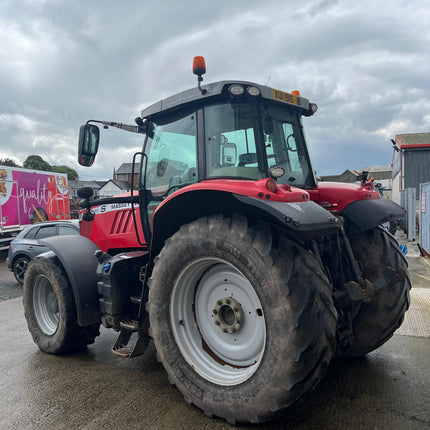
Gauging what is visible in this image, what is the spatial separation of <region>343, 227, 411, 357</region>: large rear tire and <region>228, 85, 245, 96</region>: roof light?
70.2 inches

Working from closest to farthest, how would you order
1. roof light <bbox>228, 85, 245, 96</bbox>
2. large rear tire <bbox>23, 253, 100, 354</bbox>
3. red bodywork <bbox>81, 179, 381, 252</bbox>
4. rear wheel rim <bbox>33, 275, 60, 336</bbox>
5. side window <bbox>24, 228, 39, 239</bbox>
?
red bodywork <bbox>81, 179, 381, 252</bbox>
roof light <bbox>228, 85, 245, 96</bbox>
large rear tire <bbox>23, 253, 100, 354</bbox>
rear wheel rim <bbox>33, 275, 60, 336</bbox>
side window <bbox>24, 228, 39, 239</bbox>

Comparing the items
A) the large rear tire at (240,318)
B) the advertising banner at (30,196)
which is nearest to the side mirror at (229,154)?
the large rear tire at (240,318)

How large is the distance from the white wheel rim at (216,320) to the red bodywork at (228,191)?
0.57 m

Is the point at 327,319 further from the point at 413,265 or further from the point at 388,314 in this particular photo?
the point at 413,265

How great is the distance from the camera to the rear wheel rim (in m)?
4.46

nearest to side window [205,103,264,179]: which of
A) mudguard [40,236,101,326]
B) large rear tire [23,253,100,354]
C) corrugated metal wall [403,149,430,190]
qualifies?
mudguard [40,236,101,326]

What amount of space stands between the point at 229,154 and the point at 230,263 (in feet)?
3.20

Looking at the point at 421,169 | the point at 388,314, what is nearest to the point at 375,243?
the point at 388,314

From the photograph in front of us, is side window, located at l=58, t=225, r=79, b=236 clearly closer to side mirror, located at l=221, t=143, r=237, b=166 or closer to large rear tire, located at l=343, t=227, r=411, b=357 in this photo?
side mirror, located at l=221, t=143, r=237, b=166

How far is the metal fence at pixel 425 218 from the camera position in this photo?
10.6m

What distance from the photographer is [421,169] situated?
25250 millimetres

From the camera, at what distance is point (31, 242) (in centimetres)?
920

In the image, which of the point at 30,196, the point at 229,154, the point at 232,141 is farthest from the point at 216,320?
the point at 30,196

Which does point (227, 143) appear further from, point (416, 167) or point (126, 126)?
point (416, 167)
